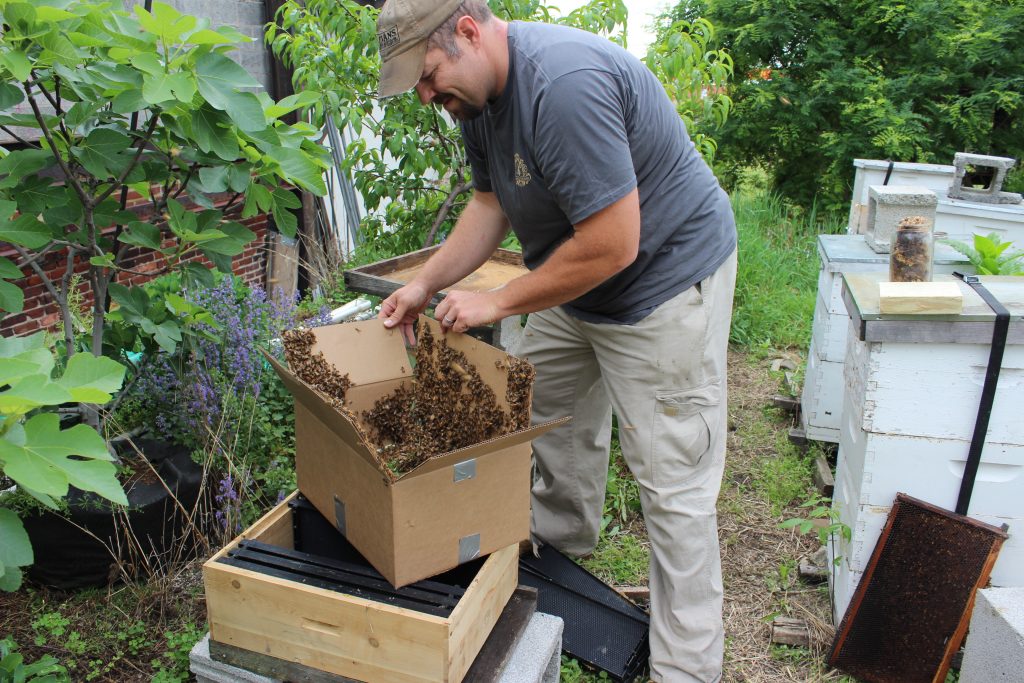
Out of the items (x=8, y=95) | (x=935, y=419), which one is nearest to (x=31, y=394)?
(x=8, y=95)

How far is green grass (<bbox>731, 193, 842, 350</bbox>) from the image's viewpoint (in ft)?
19.0

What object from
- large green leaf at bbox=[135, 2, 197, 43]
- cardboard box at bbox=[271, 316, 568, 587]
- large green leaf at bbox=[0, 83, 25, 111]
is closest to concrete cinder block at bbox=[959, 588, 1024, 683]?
cardboard box at bbox=[271, 316, 568, 587]

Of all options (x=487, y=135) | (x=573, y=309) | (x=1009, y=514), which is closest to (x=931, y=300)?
(x=1009, y=514)

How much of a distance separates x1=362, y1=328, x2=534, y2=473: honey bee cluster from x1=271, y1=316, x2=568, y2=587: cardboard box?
0.06m

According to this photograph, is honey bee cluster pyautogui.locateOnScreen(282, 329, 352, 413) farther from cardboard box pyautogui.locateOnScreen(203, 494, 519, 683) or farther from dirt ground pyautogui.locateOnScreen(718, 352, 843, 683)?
dirt ground pyautogui.locateOnScreen(718, 352, 843, 683)

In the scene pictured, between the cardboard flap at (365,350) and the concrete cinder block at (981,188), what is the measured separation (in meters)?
3.22

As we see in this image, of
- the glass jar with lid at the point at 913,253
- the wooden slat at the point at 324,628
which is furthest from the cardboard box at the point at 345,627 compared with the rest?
the glass jar with lid at the point at 913,253

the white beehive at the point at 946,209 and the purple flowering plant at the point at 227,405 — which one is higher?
the white beehive at the point at 946,209

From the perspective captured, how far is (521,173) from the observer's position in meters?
2.30

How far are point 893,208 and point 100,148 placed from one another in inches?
125

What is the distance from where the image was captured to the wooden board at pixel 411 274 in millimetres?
3066

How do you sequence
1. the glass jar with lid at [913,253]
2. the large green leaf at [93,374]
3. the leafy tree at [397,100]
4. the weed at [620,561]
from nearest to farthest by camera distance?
the large green leaf at [93,374] → the glass jar with lid at [913,253] → the weed at [620,561] → the leafy tree at [397,100]

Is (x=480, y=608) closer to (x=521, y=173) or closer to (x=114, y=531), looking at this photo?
(x=521, y=173)

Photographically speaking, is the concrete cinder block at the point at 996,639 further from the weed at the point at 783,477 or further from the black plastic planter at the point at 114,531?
the black plastic planter at the point at 114,531
